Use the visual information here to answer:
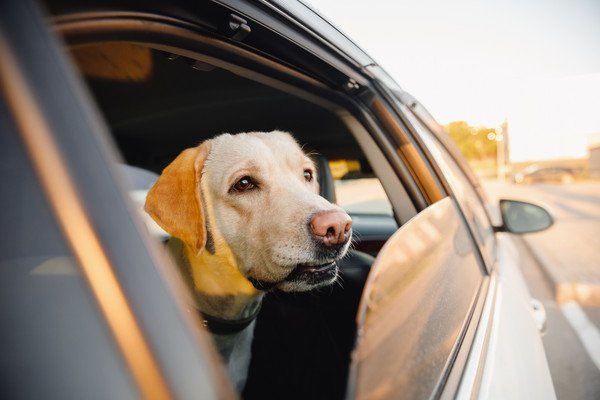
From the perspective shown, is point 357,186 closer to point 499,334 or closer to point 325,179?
point 325,179

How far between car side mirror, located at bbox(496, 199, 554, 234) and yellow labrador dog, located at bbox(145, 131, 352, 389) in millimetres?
1882

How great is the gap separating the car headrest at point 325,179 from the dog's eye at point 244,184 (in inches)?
47.2

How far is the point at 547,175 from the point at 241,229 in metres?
37.3

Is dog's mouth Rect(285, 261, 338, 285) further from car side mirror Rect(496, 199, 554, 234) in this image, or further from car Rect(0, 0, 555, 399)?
car side mirror Rect(496, 199, 554, 234)

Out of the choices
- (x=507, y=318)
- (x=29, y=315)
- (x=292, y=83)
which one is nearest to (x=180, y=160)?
(x=292, y=83)

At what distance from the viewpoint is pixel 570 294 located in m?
5.05

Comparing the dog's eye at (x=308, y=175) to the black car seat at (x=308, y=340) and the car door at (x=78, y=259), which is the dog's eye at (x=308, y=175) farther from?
the car door at (x=78, y=259)

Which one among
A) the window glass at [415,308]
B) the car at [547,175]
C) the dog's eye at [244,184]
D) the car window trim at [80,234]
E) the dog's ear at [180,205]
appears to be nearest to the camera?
the car window trim at [80,234]

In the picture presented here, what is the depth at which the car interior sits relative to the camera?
2369 millimetres

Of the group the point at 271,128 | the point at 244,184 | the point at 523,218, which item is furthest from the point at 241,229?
the point at 523,218

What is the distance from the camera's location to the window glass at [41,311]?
1.58 feet

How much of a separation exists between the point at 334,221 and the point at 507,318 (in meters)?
1.00

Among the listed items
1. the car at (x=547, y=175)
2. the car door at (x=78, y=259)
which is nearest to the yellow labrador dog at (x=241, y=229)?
the car door at (x=78, y=259)

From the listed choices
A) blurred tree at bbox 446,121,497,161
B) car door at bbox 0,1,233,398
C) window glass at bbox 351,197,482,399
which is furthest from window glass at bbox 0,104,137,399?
blurred tree at bbox 446,121,497,161
